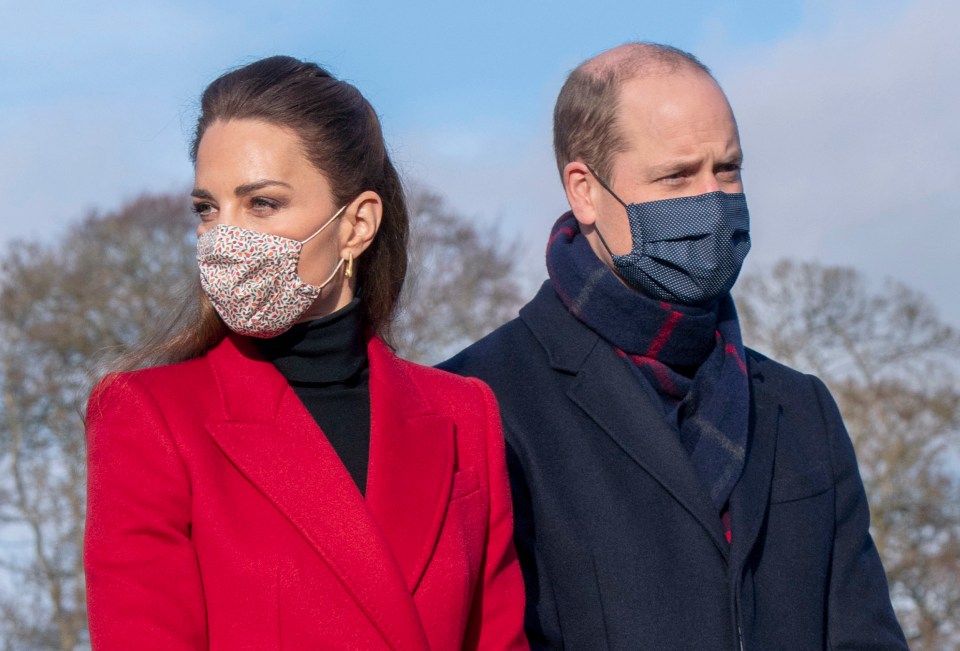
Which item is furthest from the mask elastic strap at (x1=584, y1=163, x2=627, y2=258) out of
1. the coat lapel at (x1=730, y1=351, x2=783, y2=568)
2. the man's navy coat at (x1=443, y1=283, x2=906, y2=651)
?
the coat lapel at (x1=730, y1=351, x2=783, y2=568)

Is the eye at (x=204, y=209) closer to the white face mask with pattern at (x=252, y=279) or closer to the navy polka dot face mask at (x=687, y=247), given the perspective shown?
the white face mask with pattern at (x=252, y=279)

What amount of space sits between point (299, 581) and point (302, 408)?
0.43m

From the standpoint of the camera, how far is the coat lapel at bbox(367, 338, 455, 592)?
3096 millimetres

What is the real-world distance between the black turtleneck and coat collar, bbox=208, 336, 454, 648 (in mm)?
43

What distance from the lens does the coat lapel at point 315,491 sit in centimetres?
295

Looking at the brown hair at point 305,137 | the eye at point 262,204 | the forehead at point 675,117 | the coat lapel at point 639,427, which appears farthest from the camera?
the forehead at point 675,117

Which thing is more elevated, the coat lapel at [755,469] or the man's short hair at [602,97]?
the man's short hair at [602,97]

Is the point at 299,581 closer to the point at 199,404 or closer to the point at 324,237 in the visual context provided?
the point at 199,404

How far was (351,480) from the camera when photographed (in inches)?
121

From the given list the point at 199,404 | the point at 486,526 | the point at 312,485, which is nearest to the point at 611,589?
the point at 486,526

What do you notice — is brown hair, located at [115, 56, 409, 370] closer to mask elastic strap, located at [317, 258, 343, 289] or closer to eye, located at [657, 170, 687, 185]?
mask elastic strap, located at [317, 258, 343, 289]

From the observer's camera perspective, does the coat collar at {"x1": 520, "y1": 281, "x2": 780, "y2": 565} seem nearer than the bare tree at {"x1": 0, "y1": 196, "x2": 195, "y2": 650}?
Yes

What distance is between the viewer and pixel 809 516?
3.96m

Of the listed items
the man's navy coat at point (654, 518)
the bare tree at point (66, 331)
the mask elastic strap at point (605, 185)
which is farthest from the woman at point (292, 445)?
the bare tree at point (66, 331)
